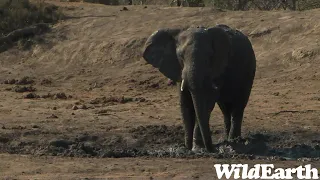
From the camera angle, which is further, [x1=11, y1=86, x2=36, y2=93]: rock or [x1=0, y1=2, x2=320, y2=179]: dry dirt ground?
[x1=11, y1=86, x2=36, y2=93]: rock

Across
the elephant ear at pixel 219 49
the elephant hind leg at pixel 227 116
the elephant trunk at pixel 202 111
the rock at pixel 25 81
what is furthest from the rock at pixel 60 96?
the elephant trunk at pixel 202 111

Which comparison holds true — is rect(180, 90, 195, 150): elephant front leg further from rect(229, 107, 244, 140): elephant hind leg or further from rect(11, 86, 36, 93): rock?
rect(11, 86, 36, 93): rock

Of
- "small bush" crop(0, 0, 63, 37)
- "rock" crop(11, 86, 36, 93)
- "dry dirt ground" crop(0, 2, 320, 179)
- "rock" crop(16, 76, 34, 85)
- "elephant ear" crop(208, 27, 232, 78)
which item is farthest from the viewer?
"small bush" crop(0, 0, 63, 37)

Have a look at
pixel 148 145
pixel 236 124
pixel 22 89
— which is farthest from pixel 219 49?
pixel 22 89

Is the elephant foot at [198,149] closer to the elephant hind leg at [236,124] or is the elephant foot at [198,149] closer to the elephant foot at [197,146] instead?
the elephant foot at [197,146]

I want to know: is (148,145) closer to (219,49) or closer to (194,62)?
(219,49)

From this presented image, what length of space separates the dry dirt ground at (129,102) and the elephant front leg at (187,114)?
0.25 metres

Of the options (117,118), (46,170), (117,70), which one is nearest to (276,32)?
(117,70)

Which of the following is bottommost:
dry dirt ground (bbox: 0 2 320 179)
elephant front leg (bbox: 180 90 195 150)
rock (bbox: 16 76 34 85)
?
rock (bbox: 16 76 34 85)

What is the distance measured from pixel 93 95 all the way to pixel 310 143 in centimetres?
702

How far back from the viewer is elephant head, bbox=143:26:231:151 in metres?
10.3

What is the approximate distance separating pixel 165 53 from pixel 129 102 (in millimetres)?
5444

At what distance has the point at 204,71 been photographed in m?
10.3

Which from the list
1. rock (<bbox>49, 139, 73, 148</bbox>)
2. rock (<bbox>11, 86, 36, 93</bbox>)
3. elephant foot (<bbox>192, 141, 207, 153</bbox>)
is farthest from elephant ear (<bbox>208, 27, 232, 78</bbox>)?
rock (<bbox>11, 86, 36, 93</bbox>)
